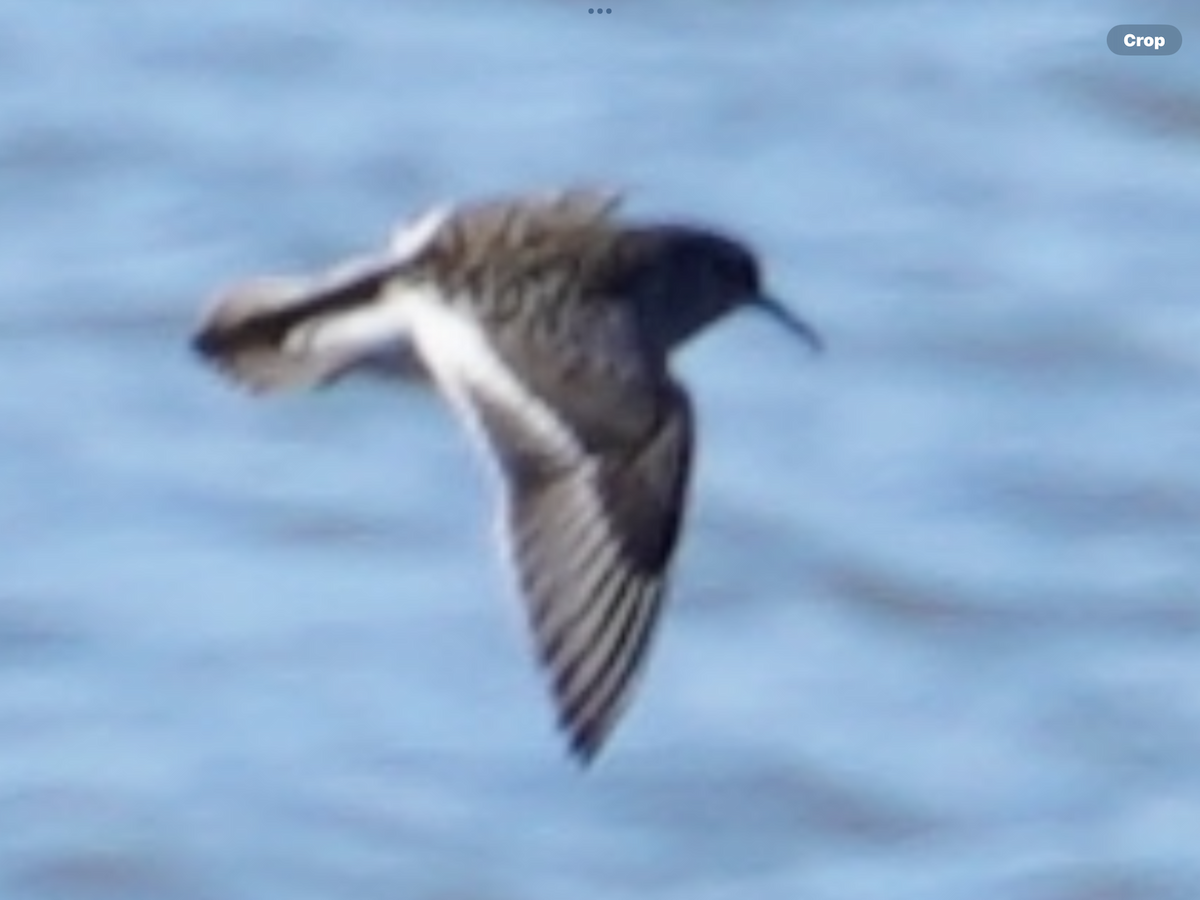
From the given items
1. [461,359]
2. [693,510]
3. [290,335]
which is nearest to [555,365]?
[461,359]

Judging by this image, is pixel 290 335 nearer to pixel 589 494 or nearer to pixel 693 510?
pixel 589 494

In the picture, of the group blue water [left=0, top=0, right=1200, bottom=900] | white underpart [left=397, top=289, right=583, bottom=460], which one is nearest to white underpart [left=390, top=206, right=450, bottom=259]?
white underpart [left=397, top=289, right=583, bottom=460]

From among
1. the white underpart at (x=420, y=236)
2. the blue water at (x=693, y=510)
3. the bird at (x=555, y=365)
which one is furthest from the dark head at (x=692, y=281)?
the blue water at (x=693, y=510)

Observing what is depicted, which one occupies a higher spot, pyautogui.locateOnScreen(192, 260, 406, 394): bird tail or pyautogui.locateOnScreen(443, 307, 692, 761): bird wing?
pyautogui.locateOnScreen(192, 260, 406, 394): bird tail

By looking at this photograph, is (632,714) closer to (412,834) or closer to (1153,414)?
(412,834)

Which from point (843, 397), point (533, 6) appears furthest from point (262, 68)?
point (843, 397)

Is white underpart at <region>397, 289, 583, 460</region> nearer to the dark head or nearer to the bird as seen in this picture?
the bird
